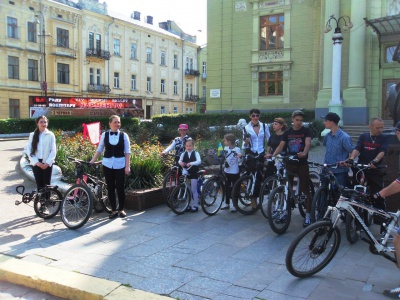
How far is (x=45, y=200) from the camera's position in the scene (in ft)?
23.3

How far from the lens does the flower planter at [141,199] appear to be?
7680mm

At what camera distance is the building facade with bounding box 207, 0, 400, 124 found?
909 inches

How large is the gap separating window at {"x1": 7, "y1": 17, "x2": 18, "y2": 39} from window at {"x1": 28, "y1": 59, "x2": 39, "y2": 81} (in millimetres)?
2751

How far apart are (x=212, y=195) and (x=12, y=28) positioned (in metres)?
39.3

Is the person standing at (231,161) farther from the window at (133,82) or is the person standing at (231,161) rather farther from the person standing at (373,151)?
the window at (133,82)

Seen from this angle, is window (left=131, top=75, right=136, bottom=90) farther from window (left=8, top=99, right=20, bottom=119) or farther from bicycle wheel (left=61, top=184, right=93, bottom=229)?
bicycle wheel (left=61, top=184, right=93, bottom=229)

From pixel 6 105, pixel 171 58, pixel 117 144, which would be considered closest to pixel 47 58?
pixel 6 105

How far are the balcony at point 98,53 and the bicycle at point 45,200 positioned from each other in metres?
41.5

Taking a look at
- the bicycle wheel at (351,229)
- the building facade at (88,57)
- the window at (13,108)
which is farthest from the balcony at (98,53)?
the bicycle wheel at (351,229)

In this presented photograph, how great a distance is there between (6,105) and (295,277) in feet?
130

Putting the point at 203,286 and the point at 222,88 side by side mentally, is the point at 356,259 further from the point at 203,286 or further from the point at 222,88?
the point at 222,88

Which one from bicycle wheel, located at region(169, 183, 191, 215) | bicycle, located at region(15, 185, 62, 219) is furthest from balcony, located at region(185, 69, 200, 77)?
bicycle, located at region(15, 185, 62, 219)

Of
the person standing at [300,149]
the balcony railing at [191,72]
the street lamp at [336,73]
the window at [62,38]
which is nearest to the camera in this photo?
the person standing at [300,149]

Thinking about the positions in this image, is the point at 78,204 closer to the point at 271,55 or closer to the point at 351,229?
the point at 351,229
